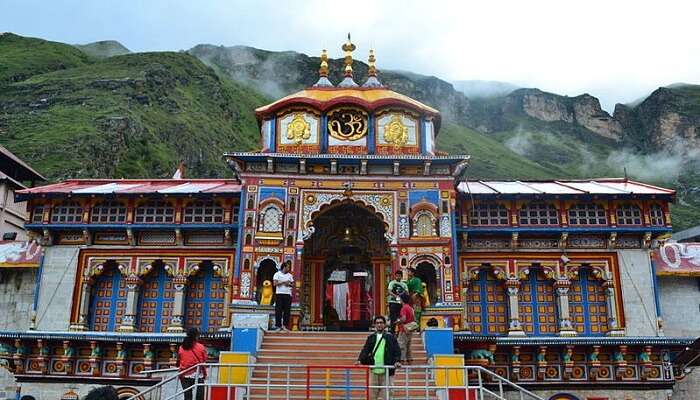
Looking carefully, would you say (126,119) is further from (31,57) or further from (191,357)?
(191,357)

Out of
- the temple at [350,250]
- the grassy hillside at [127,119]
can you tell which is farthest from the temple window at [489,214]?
the grassy hillside at [127,119]

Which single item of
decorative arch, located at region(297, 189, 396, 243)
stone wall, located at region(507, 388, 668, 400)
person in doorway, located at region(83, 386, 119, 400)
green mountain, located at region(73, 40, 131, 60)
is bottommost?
stone wall, located at region(507, 388, 668, 400)

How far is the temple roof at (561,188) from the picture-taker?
71.6 ft

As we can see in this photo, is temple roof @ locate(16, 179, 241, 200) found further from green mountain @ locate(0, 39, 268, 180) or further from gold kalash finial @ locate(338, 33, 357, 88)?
green mountain @ locate(0, 39, 268, 180)

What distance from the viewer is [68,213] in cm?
2223

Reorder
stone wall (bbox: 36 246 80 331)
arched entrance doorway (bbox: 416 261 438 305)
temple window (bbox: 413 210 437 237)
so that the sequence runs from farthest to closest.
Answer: stone wall (bbox: 36 246 80 331), arched entrance doorway (bbox: 416 261 438 305), temple window (bbox: 413 210 437 237)

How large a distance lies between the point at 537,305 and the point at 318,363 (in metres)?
9.74

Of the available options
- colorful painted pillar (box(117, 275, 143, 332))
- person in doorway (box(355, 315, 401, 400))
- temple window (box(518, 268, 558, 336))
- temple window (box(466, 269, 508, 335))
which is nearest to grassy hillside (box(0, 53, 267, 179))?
colorful painted pillar (box(117, 275, 143, 332))

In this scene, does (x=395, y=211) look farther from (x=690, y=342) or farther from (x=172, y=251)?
(x=690, y=342)

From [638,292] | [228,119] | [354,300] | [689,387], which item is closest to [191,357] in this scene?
[354,300]

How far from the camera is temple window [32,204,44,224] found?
22.1 m

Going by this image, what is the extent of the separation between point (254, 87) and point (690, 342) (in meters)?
113

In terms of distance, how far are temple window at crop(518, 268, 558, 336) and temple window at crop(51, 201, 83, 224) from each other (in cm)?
1546

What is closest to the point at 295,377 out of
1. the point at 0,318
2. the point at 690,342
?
the point at 690,342
